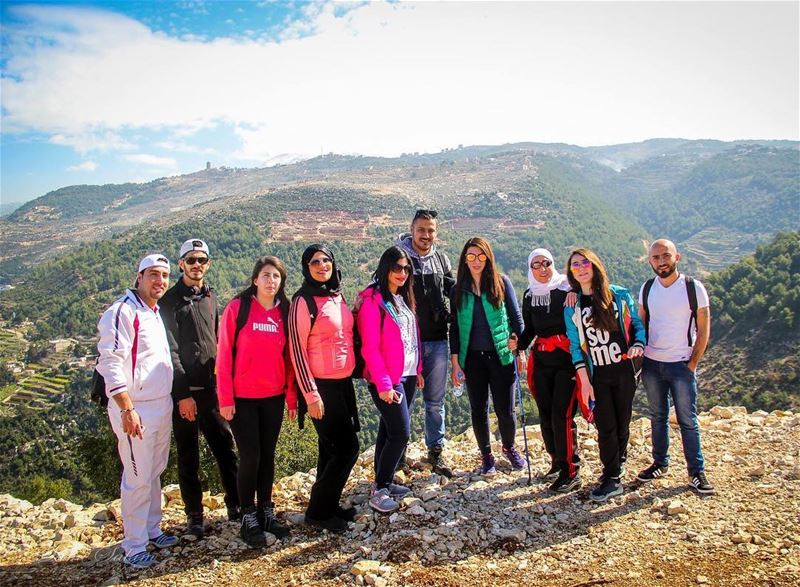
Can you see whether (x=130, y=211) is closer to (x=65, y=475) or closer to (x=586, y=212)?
(x=586, y=212)

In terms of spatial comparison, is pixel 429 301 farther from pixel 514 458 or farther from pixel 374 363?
pixel 514 458

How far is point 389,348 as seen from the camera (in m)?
4.02

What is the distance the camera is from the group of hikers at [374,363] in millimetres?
3664

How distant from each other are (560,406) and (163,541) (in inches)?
137

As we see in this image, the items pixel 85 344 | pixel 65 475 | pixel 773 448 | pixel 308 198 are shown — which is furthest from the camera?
pixel 308 198

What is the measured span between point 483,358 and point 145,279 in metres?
2.97

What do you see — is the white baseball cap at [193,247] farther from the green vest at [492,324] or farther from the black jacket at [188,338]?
the green vest at [492,324]

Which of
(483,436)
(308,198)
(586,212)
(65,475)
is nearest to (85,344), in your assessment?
(65,475)

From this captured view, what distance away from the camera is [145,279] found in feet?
12.2

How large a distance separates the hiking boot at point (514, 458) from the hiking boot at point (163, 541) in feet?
10.2

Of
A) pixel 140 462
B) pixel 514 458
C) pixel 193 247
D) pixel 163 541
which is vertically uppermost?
pixel 193 247

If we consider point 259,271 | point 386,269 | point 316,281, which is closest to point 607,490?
point 386,269

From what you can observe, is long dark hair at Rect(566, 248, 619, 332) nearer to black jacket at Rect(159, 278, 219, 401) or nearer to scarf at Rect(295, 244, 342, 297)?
scarf at Rect(295, 244, 342, 297)

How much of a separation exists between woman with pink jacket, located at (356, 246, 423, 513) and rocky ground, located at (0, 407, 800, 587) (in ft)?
1.98
